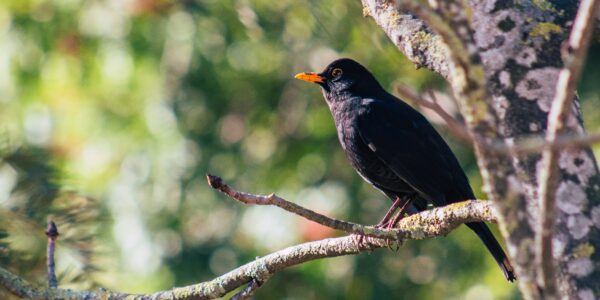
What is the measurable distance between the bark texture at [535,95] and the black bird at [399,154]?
1.45 m

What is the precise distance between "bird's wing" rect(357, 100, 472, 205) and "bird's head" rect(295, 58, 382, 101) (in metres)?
0.31

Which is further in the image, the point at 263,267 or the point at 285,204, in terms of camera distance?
the point at 263,267

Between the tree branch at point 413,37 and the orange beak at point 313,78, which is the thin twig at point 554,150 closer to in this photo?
the tree branch at point 413,37

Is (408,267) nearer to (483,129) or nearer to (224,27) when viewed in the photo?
(224,27)

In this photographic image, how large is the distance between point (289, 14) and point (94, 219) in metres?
3.90

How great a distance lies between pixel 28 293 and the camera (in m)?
3.25

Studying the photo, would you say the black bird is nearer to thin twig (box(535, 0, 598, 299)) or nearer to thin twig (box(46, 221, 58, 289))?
thin twig (box(46, 221, 58, 289))

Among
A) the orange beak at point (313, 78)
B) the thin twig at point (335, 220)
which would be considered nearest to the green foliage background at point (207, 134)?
the orange beak at point (313, 78)

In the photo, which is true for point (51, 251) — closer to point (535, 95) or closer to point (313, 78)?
point (535, 95)

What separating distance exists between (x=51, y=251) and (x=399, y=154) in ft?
6.53

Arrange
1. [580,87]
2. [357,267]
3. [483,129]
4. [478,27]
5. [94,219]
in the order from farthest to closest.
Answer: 1. [357,267]
2. [580,87]
3. [94,219]
4. [478,27]
5. [483,129]

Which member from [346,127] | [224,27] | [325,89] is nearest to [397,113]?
[346,127]

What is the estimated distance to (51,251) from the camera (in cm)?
334

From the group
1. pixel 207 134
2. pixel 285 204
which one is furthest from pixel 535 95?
pixel 207 134
